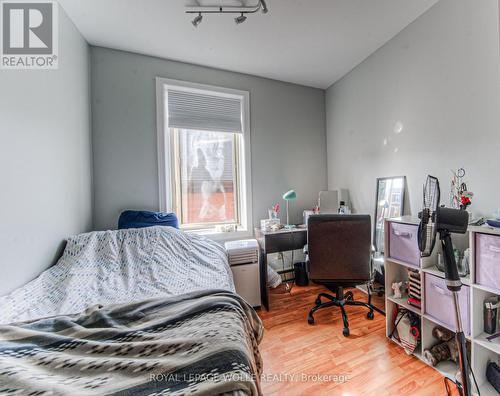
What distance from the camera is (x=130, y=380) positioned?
609 mm

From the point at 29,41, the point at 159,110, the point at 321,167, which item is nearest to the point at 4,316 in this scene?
the point at 29,41

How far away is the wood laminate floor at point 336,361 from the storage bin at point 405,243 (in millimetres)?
683

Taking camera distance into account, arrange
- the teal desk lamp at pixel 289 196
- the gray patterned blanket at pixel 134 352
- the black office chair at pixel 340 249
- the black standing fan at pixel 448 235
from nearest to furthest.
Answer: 1. the gray patterned blanket at pixel 134 352
2. the black standing fan at pixel 448 235
3. the black office chair at pixel 340 249
4. the teal desk lamp at pixel 289 196

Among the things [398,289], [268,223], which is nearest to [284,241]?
[268,223]

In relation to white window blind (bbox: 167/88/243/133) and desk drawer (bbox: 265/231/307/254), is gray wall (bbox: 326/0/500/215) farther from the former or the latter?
white window blind (bbox: 167/88/243/133)

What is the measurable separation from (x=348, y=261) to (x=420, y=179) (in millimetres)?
984

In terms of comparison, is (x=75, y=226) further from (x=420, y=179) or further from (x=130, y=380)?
(x=420, y=179)

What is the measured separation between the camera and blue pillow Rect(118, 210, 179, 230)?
6.85ft

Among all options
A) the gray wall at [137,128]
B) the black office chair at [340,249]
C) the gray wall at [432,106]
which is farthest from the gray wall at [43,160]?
the gray wall at [432,106]

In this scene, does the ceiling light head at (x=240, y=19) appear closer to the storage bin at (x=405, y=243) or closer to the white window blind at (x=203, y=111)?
the white window blind at (x=203, y=111)

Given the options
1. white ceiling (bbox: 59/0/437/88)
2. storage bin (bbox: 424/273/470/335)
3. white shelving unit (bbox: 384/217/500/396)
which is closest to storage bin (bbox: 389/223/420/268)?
white shelving unit (bbox: 384/217/500/396)

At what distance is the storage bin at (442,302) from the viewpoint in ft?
4.13

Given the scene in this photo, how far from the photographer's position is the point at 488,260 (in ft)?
3.77

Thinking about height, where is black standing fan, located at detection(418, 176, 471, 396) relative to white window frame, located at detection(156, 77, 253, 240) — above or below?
below
